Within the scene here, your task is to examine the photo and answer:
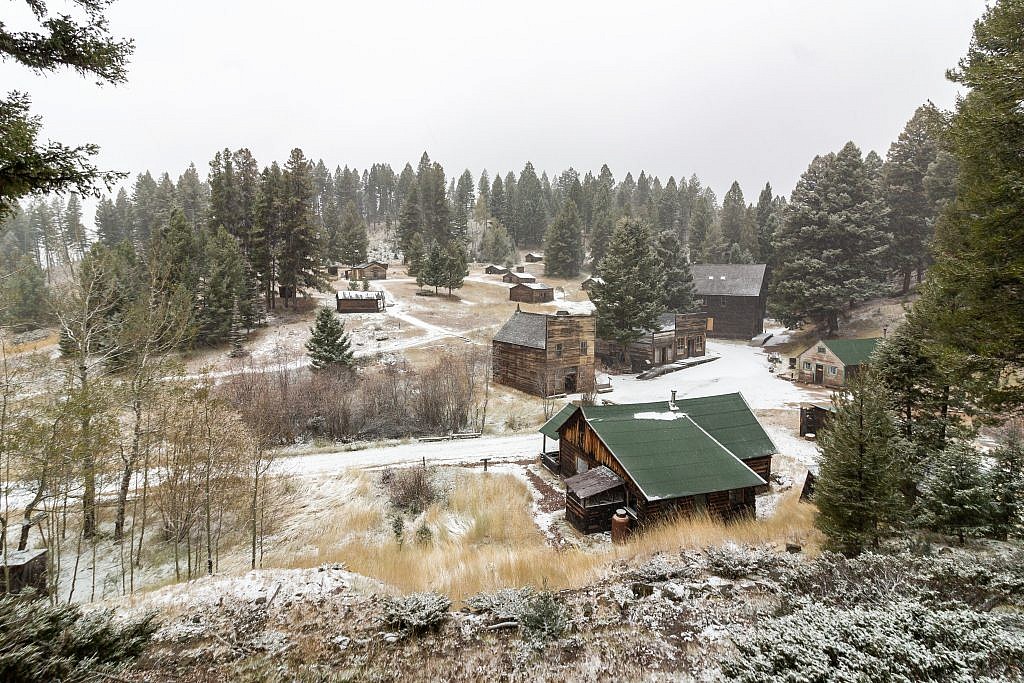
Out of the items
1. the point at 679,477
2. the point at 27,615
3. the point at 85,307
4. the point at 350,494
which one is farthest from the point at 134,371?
the point at 679,477

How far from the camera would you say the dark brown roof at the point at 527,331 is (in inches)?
1427

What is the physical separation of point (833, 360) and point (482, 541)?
33.3m

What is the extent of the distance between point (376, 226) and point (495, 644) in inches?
5358

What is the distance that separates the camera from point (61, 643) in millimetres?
5566

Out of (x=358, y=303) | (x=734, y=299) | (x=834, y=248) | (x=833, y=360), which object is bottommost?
(x=833, y=360)

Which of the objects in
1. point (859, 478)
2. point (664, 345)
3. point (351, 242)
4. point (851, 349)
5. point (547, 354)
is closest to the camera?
point (859, 478)

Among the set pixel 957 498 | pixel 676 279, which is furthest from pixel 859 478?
pixel 676 279

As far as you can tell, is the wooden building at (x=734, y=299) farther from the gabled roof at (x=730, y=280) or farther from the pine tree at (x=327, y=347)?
the pine tree at (x=327, y=347)

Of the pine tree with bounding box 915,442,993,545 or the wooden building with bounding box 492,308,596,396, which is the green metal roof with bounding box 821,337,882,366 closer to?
the wooden building with bounding box 492,308,596,396

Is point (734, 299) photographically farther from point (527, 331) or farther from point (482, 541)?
point (482, 541)

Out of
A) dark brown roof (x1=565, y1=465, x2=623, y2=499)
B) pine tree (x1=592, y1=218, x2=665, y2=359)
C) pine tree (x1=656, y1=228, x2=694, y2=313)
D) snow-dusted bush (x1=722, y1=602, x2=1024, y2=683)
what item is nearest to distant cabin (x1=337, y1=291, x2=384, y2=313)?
pine tree (x1=592, y1=218, x2=665, y2=359)

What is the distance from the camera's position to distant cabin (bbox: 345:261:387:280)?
2783 inches

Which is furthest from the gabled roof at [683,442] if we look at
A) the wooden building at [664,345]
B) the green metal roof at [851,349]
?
the wooden building at [664,345]

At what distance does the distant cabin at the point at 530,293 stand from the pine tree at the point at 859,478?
56001mm
